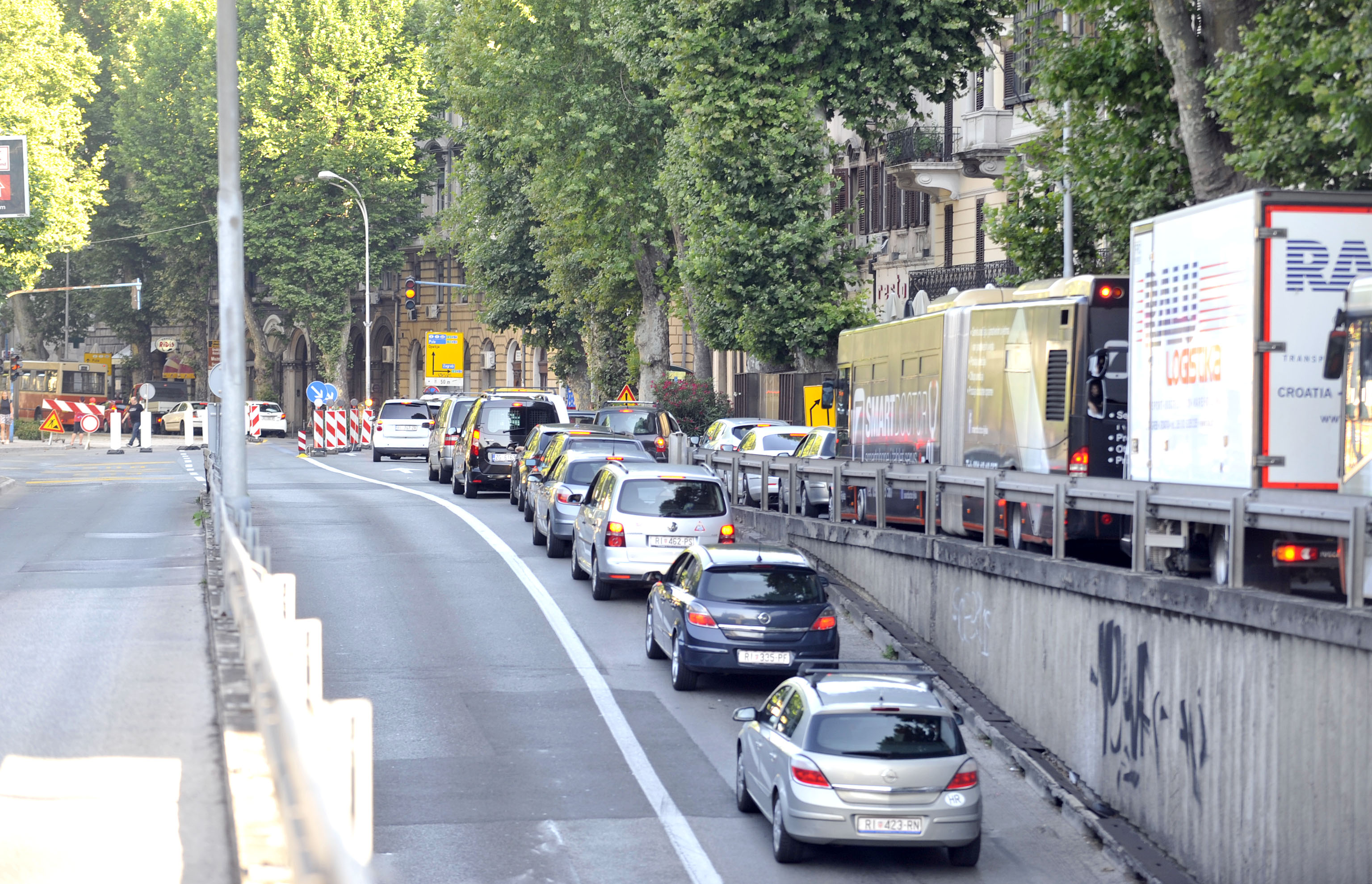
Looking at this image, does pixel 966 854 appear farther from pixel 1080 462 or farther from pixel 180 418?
pixel 180 418

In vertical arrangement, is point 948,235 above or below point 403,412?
above

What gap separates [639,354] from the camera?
48.3 m

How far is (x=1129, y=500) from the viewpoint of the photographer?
1410cm

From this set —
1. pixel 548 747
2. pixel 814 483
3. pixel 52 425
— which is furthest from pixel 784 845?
pixel 52 425

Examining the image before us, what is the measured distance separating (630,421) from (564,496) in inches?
499

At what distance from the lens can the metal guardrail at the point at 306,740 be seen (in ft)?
13.3

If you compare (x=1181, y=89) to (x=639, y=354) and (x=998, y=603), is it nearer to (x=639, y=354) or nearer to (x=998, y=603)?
(x=998, y=603)

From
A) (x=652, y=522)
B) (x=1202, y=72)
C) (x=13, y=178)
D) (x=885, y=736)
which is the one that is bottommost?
(x=885, y=736)

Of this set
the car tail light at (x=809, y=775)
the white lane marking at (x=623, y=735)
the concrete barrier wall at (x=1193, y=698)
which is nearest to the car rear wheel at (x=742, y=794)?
the white lane marking at (x=623, y=735)

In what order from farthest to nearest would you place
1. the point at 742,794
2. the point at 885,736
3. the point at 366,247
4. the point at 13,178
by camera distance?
the point at 366,247 < the point at 13,178 < the point at 742,794 < the point at 885,736

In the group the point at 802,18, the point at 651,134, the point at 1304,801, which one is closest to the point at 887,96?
the point at 802,18

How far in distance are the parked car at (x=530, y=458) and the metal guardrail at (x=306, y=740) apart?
59.8ft

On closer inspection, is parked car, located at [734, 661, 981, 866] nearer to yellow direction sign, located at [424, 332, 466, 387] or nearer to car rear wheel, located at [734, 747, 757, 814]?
car rear wheel, located at [734, 747, 757, 814]

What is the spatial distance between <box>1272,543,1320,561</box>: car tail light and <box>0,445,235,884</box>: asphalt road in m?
7.55
